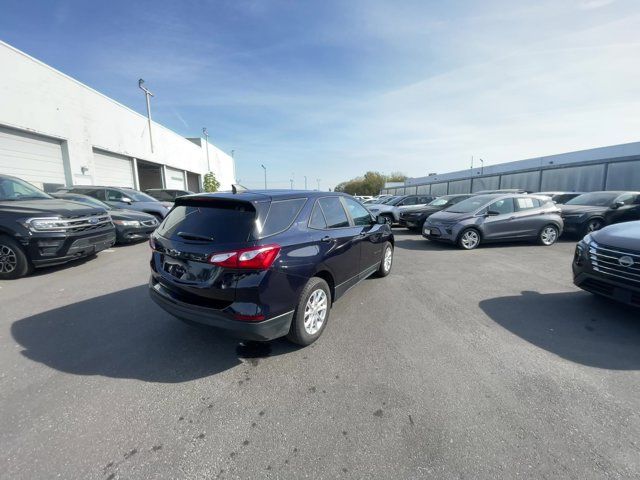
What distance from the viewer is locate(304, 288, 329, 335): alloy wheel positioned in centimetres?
309

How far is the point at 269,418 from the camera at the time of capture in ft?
7.19

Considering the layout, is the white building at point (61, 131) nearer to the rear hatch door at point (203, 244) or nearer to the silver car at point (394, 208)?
the rear hatch door at point (203, 244)

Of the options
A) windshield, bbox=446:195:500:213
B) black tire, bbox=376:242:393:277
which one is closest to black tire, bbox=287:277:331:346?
black tire, bbox=376:242:393:277

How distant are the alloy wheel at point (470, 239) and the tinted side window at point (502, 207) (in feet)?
3.00

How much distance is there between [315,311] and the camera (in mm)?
3215

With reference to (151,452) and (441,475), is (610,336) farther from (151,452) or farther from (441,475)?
(151,452)

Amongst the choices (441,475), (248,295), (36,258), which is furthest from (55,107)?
(441,475)

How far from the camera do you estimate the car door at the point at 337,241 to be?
131 inches

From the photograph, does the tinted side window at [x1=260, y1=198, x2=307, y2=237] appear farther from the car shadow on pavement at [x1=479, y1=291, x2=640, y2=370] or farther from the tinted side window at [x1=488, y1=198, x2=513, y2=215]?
the tinted side window at [x1=488, y1=198, x2=513, y2=215]

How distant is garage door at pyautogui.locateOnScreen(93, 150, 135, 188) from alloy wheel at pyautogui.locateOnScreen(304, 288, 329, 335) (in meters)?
17.4

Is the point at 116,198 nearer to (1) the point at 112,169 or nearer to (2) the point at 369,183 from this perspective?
(1) the point at 112,169

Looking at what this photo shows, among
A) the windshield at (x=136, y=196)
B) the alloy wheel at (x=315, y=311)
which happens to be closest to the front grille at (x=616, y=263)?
the alloy wheel at (x=315, y=311)

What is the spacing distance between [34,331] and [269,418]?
3.22m

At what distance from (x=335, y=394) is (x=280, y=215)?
1.70m
